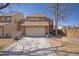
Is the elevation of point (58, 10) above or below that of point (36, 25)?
above

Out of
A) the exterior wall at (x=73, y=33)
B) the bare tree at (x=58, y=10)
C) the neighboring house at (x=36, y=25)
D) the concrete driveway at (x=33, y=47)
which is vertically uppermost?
the bare tree at (x=58, y=10)

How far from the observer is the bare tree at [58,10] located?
134 inches

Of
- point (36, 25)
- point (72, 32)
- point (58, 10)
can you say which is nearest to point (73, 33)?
point (72, 32)

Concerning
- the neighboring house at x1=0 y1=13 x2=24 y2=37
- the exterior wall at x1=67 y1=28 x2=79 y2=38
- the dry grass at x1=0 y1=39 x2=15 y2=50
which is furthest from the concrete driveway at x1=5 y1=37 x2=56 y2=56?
the exterior wall at x1=67 y1=28 x2=79 y2=38

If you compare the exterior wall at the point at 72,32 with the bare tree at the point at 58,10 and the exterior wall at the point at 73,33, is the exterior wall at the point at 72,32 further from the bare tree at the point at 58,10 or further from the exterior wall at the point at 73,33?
the bare tree at the point at 58,10

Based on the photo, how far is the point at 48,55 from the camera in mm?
3426

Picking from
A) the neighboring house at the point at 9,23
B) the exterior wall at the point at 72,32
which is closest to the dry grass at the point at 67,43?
the exterior wall at the point at 72,32

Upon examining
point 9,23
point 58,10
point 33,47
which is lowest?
point 33,47

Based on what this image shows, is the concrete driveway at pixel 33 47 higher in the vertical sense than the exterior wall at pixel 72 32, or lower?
lower

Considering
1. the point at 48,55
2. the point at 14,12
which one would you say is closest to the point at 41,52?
the point at 48,55

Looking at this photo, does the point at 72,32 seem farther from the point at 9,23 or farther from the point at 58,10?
the point at 9,23

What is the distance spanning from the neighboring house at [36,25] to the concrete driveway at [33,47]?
0.24ft

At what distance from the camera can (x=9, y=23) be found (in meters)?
3.43

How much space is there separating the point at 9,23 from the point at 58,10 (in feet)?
1.71
